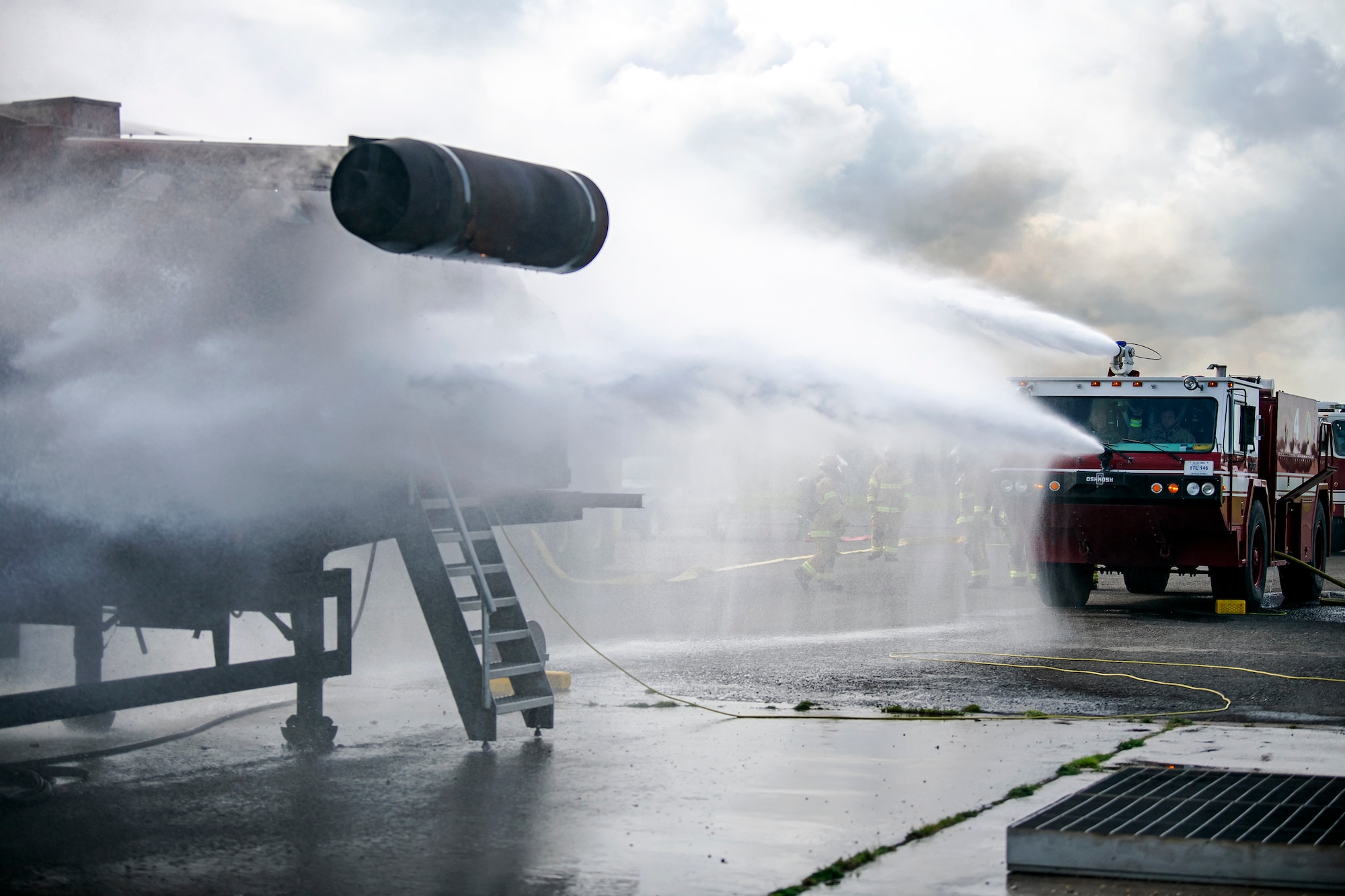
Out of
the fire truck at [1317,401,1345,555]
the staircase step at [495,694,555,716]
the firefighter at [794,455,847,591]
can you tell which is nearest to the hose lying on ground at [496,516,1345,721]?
the staircase step at [495,694,555,716]

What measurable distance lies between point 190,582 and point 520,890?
2607mm

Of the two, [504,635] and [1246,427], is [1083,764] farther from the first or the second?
[1246,427]

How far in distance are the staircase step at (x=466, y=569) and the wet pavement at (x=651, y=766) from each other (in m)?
0.88

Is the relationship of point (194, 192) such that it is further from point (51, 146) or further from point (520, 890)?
point (520, 890)

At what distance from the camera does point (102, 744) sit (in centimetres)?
738

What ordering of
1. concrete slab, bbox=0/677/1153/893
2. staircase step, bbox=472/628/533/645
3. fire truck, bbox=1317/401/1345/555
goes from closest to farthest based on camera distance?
concrete slab, bbox=0/677/1153/893, staircase step, bbox=472/628/533/645, fire truck, bbox=1317/401/1345/555

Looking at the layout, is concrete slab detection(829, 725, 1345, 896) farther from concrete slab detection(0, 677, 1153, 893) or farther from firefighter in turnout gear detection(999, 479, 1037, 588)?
firefighter in turnout gear detection(999, 479, 1037, 588)

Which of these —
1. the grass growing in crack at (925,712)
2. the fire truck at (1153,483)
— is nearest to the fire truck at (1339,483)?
the fire truck at (1153,483)

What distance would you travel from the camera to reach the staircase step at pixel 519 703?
6934 mm

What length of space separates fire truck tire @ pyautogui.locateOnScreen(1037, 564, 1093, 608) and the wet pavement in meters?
2.41

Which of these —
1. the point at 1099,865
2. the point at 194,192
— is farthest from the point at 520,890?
the point at 194,192

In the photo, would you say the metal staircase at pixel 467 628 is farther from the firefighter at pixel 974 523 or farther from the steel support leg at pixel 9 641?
the firefighter at pixel 974 523

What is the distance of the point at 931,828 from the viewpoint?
5.36m

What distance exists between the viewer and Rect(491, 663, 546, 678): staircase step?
6.97 meters
